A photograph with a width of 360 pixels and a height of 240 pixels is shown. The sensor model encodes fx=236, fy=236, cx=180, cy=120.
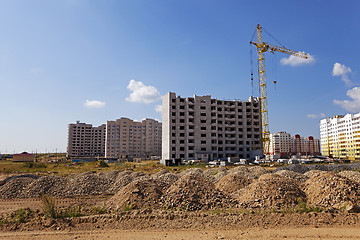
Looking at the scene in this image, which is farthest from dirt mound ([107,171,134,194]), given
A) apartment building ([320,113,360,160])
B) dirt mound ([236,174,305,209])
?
apartment building ([320,113,360,160])

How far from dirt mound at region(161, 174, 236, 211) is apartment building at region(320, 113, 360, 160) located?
114 metres

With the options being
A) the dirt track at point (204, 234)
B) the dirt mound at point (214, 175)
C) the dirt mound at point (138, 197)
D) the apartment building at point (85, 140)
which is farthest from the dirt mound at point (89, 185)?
the apartment building at point (85, 140)

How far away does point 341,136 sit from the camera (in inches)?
5128

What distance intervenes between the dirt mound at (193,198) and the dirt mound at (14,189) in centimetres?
1429

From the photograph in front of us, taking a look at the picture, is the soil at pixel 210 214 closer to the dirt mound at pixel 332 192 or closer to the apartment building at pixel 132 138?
the dirt mound at pixel 332 192

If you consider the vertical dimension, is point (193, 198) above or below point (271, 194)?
below

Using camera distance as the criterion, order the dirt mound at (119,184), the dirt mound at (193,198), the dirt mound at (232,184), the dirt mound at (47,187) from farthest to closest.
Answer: the dirt mound at (119,184) → the dirt mound at (47,187) → the dirt mound at (232,184) → the dirt mound at (193,198)

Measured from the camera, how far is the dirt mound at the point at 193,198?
1282 cm

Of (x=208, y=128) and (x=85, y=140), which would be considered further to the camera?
(x=85, y=140)

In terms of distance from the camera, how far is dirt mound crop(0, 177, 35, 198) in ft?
65.0

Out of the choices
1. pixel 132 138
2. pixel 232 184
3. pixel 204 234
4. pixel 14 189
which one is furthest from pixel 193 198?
pixel 132 138

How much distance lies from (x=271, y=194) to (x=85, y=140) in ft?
521

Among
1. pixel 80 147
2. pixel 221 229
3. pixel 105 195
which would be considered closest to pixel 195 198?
pixel 221 229

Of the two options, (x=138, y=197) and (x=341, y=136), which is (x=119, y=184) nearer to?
(x=138, y=197)
